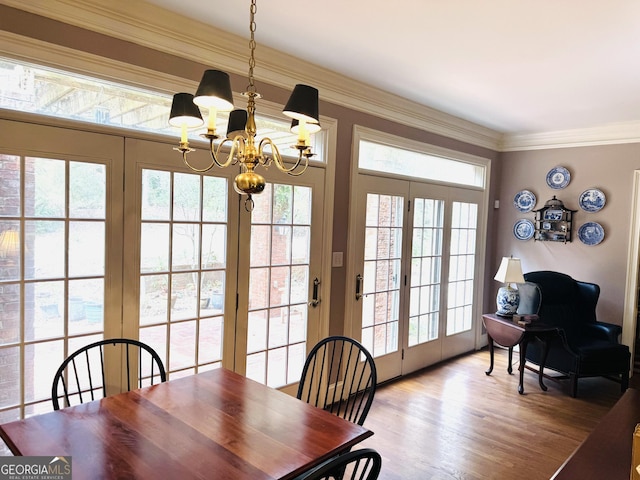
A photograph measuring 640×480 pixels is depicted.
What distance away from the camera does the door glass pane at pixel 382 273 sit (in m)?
3.83

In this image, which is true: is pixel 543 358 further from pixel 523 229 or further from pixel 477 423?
pixel 523 229

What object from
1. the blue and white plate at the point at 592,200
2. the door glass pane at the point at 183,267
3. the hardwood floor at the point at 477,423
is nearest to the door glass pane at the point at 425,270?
the hardwood floor at the point at 477,423

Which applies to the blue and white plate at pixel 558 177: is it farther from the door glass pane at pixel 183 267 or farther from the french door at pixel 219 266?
the door glass pane at pixel 183 267

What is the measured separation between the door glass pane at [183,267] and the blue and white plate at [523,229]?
12.7 feet

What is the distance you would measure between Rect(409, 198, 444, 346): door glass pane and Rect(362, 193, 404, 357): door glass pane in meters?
0.25

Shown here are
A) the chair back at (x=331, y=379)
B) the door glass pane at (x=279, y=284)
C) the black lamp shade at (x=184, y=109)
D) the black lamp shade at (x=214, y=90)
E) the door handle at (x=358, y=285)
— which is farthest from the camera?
the door handle at (x=358, y=285)

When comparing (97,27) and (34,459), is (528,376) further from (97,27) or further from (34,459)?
(97,27)

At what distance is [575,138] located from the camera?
475cm

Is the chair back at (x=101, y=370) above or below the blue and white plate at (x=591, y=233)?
below

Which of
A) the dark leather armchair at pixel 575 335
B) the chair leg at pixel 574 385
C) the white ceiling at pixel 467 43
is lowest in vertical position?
the chair leg at pixel 574 385

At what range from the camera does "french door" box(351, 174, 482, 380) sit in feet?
12.5

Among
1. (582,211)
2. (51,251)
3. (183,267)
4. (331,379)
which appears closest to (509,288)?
(582,211)

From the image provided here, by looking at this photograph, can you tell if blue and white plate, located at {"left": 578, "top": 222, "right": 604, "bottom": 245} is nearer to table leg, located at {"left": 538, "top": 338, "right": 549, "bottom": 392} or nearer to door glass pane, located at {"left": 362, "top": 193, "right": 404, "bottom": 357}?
table leg, located at {"left": 538, "top": 338, "right": 549, "bottom": 392}

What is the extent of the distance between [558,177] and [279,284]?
3663mm
